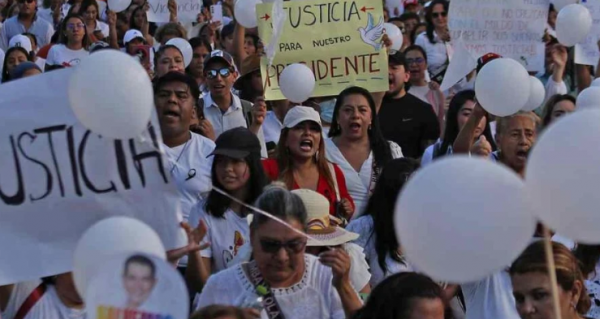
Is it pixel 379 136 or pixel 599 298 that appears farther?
pixel 379 136

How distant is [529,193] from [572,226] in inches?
4.9

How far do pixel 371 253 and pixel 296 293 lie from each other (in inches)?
41.0

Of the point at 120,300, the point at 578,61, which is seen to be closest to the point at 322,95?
the point at 578,61

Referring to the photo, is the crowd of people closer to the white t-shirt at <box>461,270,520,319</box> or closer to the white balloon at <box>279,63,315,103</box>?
the white t-shirt at <box>461,270,520,319</box>

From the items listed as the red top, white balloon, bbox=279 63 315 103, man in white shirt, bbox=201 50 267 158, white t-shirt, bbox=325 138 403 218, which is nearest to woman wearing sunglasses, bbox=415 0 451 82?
man in white shirt, bbox=201 50 267 158

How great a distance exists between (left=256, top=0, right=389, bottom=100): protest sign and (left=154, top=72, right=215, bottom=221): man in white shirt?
1.81 meters

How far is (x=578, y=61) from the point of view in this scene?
393 inches

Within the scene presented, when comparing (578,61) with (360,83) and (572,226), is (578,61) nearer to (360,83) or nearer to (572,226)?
(360,83)

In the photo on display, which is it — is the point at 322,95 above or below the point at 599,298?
above

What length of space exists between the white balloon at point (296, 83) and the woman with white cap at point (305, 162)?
106cm

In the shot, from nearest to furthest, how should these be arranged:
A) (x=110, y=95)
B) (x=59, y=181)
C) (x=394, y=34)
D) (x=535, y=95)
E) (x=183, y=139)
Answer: (x=110, y=95), (x=59, y=181), (x=183, y=139), (x=535, y=95), (x=394, y=34)

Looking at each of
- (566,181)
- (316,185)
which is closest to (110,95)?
(566,181)

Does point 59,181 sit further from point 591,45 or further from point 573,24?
point 591,45

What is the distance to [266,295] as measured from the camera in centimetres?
471
